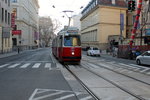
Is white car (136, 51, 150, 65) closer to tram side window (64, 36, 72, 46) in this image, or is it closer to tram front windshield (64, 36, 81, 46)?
tram front windshield (64, 36, 81, 46)

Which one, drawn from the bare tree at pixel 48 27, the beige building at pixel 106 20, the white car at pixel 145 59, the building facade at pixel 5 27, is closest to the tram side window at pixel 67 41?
the white car at pixel 145 59

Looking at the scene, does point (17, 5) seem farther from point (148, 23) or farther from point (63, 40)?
point (63, 40)

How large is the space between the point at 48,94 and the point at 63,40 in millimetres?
14546

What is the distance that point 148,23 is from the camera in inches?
2042

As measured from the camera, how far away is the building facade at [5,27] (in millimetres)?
51750

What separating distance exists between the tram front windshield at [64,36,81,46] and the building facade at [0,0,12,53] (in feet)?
98.7

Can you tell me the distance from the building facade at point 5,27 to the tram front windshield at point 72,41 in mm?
30099

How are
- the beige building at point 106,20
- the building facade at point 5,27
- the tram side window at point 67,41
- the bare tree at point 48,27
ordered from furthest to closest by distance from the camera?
the bare tree at point 48,27 < the beige building at point 106,20 < the building facade at point 5,27 < the tram side window at point 67,41

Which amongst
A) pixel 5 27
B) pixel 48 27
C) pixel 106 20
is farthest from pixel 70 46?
pixel 48 27

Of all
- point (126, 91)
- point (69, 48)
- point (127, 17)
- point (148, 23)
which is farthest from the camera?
point (127, 17)

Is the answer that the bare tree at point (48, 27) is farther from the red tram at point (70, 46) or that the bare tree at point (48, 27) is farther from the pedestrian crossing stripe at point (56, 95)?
the pedestrian crossing stripe at point (56, 95)

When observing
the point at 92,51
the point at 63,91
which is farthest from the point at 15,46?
the point at 63,91

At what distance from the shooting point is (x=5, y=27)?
5356 cm

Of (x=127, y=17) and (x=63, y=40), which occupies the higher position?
(x=127, y=17)
